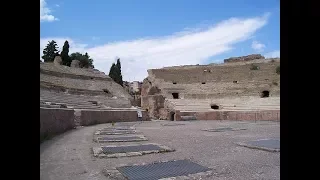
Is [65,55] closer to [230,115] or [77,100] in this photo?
[77,100]

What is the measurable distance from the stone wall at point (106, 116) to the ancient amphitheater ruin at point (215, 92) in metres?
4.71

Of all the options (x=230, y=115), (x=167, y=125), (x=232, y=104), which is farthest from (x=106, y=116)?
(x=232, y=104)

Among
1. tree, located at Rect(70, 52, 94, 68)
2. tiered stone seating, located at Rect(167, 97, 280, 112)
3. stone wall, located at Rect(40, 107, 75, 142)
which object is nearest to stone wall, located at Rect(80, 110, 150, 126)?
stone wall, located at Rect(40, 107, 75, 142)

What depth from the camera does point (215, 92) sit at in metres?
33.7

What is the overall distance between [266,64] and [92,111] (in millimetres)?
27212

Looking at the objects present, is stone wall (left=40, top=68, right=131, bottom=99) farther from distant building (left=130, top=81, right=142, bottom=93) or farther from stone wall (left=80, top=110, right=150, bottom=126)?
distant building (left=130, top=81, right=142, bottom=93)

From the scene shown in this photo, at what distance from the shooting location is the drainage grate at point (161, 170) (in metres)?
4.96

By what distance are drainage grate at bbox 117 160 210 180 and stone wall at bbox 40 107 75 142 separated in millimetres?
4643

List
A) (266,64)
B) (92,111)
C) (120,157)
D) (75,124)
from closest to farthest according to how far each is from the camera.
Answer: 1. (120,157)
2. (75,124)
3. (92,111)
4. (266,64)

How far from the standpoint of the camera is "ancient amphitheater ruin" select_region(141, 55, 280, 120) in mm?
25766
